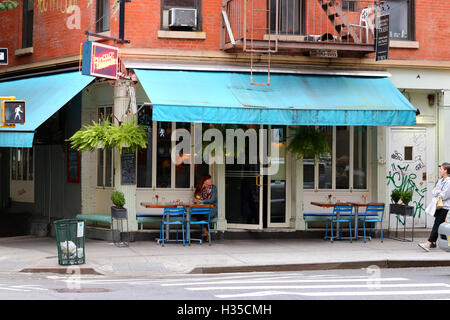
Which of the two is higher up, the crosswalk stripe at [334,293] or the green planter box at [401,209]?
the green planter box at [401,209]

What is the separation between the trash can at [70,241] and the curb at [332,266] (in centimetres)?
206

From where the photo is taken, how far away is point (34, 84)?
1747 cm

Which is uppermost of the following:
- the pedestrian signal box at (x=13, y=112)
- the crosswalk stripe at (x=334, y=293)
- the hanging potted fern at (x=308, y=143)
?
the pedestrian signal box at (x=13, y=112)

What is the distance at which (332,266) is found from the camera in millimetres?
13273

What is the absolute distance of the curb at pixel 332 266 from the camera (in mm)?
12883

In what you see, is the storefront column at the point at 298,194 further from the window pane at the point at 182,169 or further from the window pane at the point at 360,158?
the window pane at the point at 182,169

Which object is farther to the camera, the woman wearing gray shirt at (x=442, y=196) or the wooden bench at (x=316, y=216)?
the wooden bench at (x=316, y=216)

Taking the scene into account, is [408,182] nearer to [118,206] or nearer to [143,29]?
[118,206]

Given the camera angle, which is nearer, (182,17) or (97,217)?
(182,17)

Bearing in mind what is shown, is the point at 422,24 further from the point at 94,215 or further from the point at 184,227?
the point at 94,215

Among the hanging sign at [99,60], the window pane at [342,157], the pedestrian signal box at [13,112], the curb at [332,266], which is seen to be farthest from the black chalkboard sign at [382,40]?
the pedestrian signal box at [13,112]

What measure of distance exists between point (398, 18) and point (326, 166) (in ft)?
13.3

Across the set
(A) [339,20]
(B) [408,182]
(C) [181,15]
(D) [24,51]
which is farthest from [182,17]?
(B) [408,182]

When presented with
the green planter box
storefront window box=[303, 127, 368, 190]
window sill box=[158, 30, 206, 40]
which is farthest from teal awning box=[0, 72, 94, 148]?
the green planter box
